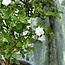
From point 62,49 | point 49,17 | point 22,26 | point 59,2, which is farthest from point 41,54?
point 22,26

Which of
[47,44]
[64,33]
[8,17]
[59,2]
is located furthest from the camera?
[47,44]

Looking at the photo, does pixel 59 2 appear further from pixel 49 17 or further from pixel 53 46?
pixel 53 46

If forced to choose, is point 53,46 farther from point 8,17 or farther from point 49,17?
point 8,17

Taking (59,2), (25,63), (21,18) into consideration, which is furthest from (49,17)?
(21,18)

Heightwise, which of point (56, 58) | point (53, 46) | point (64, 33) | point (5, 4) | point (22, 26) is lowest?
point (56, 58)

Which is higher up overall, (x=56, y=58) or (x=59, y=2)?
(x=59, y=2)

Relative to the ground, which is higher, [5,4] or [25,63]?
[5,4]

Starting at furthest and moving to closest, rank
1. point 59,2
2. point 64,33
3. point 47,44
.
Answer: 1. point 47,44
2. point 59,2
3. point 64,33

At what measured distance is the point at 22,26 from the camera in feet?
3.27

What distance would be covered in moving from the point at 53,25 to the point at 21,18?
2.37ft

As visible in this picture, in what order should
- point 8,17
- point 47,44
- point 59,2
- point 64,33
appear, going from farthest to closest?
point 47,44, point 59,2, point 64,33, point 8,17

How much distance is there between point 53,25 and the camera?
1.62 meters

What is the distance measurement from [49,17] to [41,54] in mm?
440

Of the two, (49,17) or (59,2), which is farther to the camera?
(49,17)
